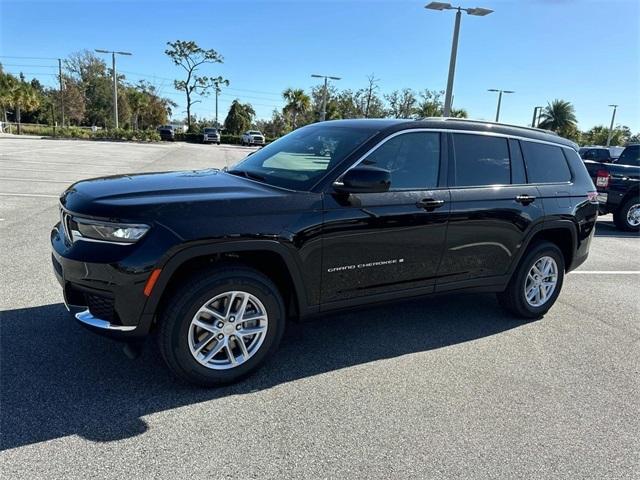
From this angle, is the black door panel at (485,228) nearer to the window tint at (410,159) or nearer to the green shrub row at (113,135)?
the window tint at (410,159)

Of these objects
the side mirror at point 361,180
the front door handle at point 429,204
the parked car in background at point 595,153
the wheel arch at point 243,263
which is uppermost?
the parked car in background at point 595,153

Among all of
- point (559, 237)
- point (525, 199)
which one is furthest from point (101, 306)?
point (559, 237)

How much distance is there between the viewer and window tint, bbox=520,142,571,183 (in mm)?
4586

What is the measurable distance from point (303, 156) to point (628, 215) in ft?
31.7

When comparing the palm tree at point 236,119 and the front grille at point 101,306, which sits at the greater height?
the palm tree at point 236,119

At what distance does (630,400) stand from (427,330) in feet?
5.17

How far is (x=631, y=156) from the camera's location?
11484mm

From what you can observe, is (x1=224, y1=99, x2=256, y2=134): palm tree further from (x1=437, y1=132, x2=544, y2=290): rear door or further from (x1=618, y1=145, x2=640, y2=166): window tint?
(x1=437, y1=132, x2=544, y2=290): rear door

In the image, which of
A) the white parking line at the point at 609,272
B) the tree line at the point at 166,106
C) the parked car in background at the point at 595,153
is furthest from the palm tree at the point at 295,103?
the white parking line at the point at 609,272

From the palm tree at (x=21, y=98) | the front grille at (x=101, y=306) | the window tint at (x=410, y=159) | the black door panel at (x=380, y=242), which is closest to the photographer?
the front grille at (x=101, y=306)

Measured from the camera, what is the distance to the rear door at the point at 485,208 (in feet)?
13.2

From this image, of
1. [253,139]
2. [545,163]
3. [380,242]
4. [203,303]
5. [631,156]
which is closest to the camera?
[203,303]

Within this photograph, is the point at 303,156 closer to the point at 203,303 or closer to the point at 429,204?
the point at 429,204

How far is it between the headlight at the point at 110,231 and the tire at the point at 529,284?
11.3 ft
